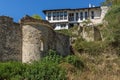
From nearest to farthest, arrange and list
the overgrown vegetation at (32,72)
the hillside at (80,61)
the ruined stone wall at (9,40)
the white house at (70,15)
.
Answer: the overgrown vegetation at (32,72) < the hillside at (80,61) < the ruined stone wall at (9,40) < the white house at (70,15)

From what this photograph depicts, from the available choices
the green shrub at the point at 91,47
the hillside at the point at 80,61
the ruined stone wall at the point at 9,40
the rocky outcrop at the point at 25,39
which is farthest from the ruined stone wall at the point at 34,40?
the green shrub at the point at 91,47

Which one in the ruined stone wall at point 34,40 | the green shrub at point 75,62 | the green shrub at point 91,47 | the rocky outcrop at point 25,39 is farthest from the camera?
the green shrub at point 91,47

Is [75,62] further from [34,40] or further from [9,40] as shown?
[9,40]

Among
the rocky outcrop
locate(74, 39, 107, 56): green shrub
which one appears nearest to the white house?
locate(74, 39, 107, 56): green shrub

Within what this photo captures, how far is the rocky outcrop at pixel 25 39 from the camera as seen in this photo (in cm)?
3531

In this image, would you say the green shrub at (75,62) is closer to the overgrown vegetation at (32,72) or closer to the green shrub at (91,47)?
the green shrub at (91,47)

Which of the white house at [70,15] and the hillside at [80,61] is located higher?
the white house at [70,15]

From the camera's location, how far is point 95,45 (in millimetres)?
45469

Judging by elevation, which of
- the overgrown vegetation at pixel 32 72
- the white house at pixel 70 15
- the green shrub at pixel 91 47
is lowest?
the overgrown vegetation at pixel 32 72

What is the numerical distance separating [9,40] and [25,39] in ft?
5.14

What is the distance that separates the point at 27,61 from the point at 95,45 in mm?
11497

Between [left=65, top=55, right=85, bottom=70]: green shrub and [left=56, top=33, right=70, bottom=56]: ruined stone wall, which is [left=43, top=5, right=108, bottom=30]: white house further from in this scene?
[left=65, top=55, right=85, bottom=70]: green shrub

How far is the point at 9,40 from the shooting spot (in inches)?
1399

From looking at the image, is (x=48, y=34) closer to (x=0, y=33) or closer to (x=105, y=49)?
(x=0, y=33)
